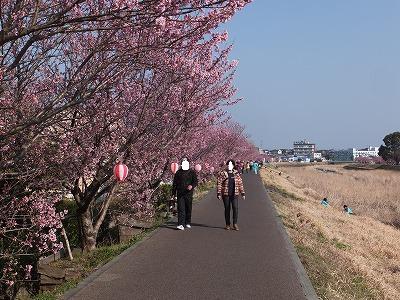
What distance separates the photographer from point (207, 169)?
22.8 metres

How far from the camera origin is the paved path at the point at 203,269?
621 cm

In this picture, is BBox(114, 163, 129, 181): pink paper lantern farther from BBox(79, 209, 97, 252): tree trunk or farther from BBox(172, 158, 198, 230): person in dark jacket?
BBox(172, 158, 198, 230): person in dark jacket

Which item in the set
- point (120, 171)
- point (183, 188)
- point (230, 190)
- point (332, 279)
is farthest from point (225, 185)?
point (332, 279)

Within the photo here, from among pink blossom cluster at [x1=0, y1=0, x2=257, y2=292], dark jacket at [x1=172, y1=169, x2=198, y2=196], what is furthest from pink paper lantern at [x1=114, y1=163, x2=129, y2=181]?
dark jacket at [x1=172, y1=169, x2=198, y2=196]

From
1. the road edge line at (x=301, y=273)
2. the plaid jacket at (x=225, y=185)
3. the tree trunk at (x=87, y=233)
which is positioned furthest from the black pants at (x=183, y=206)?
the road edge line at (x=301, y=273)

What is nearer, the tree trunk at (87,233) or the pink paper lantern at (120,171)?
the pink paper lantern at (120,171)

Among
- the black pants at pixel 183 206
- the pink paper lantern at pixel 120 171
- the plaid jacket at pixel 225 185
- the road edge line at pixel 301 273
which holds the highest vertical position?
the pink paper lantern at pixel 120 171

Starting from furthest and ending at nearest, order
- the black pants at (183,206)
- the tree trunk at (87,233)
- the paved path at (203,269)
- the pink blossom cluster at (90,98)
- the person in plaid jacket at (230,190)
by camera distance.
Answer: the person in plaid jacket at (230,190), the black pants at (183,206), the tree trunk at (87,233), the paved path at (203,269), the pink blossom cluster at (90,98)

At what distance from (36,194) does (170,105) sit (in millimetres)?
Answer: 4342

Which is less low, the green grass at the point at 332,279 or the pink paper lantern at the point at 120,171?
the pink paper lantern at the point at 120,171

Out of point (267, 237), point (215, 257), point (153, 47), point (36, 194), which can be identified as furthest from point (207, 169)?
point (153, 47)

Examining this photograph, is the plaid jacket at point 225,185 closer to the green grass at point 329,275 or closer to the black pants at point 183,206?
the black pants at point 183,206

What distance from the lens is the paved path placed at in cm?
621

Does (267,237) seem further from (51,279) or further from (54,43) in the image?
(54,43)
